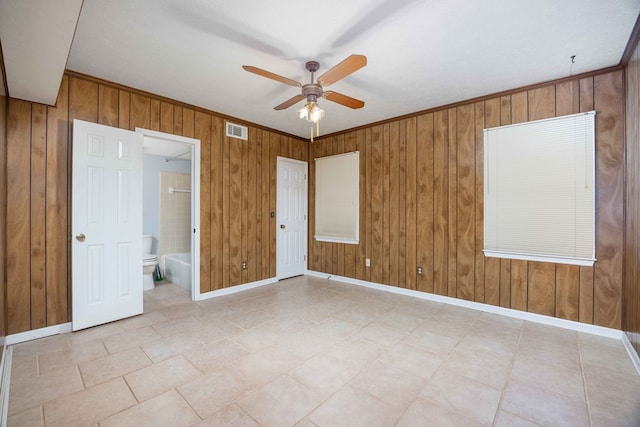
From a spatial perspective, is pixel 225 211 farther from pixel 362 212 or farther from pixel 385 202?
pixel 385 202

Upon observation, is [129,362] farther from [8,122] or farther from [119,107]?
[119,107]

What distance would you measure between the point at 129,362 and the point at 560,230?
418cm

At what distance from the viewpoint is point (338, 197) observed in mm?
4773

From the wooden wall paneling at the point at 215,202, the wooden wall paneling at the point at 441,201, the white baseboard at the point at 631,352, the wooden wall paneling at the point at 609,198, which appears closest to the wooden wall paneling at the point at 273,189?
the wooden wall paneling at the point at 215,202

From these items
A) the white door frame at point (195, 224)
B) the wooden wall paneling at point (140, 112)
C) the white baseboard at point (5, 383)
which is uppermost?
the wooden wall paneling at point (140, 112)

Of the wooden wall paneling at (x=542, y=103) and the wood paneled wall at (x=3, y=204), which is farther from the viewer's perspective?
the wooden wall paneling at (x=542, y=103)

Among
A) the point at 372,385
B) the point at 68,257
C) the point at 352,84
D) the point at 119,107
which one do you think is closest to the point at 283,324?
the point at 372,385

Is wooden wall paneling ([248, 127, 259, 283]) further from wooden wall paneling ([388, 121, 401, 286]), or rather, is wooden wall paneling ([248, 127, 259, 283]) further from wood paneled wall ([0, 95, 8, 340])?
wood paneled wall ([0, 95, 8, 340])

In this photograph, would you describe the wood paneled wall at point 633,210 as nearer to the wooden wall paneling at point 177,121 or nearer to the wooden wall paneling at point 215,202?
the wooden wall paneling at point 215,202

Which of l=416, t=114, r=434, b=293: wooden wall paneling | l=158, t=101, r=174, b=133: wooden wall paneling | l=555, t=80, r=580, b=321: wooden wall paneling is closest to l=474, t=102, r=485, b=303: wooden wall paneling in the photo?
l=416, t=114, r=434, b=293: wooden wall paneling

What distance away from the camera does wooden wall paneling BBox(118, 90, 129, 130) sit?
3.03 metres

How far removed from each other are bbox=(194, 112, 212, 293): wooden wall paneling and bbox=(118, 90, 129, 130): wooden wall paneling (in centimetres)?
77

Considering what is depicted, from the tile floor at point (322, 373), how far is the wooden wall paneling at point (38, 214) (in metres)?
0.32

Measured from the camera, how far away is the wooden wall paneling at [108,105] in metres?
2.91
